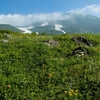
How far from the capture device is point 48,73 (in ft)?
43.9

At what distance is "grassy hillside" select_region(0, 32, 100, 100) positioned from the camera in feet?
38.0

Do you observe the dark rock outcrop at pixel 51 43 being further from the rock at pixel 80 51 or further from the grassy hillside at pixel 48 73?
the rock at pixel 80 51

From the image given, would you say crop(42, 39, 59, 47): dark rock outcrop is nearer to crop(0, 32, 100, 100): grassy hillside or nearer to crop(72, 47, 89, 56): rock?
crop(0, 32, 100, 100): grassy hillside

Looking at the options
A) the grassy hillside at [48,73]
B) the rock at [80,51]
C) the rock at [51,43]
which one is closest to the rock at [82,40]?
the grassy hillside at [48,73]

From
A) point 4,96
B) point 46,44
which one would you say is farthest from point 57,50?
point 4,96

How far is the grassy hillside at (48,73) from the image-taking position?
1157 cm

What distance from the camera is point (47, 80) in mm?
12875

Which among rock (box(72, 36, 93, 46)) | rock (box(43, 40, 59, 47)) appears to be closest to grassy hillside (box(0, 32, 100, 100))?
rock (box(43, 40, 59, 47))

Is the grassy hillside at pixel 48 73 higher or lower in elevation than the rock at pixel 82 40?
lower

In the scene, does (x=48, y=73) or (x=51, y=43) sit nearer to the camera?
(x=48, y=73)

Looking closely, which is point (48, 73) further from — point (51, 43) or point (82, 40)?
point (82, 40)

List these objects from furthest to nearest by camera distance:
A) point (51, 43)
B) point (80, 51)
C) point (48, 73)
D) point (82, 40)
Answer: point (82, 40) < point (51, 43) < point (80, 51) < point (48, 73)

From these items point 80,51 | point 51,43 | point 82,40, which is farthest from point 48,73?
point 82,40

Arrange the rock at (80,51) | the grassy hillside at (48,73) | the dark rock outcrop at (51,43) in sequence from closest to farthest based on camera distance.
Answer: the grassy hillside at (48,73), the rock at (80,51), the dark rock outcrop at (51,43)
